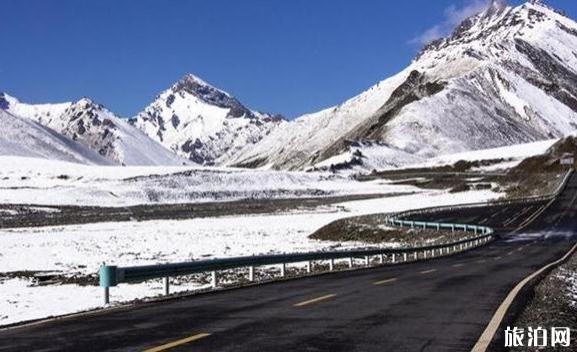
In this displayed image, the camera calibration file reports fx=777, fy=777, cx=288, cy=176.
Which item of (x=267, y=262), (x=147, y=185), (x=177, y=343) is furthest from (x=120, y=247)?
(x=147, y=185)

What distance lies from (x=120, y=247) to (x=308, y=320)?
3520cm

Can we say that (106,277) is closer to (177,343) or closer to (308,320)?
(308,320)

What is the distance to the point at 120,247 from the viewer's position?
47625mm

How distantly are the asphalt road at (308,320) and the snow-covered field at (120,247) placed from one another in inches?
180

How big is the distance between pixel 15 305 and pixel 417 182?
164155mm

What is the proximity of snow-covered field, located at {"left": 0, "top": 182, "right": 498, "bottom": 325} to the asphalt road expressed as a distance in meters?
4.58

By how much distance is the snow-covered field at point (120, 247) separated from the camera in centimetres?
2331

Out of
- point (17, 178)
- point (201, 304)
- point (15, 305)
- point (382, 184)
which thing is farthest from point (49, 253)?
point (382, 184)

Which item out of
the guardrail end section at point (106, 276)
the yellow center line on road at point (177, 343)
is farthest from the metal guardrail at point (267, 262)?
the yellow center line on road at point (177, 343)

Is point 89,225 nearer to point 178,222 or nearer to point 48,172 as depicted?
point 178,222

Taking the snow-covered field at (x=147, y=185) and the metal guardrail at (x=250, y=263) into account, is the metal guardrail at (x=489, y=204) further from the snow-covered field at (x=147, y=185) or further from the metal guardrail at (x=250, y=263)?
the snow-covered field at (x=147, y=185)

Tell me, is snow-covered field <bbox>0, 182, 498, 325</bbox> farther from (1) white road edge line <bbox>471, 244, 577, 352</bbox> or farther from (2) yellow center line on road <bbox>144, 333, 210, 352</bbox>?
(1) white road edge line <bbox>471, 244, 577, 352</bbox>

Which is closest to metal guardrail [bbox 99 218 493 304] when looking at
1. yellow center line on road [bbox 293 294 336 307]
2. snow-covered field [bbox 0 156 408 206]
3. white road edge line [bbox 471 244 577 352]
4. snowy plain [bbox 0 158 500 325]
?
snowy plain [bbox 0 158 500 325]

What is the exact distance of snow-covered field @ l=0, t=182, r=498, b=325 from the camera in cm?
2331
